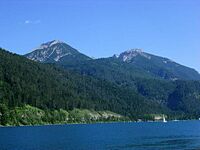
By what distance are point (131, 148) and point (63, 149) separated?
1965 cm

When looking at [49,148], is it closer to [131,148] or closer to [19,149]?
[19,149]

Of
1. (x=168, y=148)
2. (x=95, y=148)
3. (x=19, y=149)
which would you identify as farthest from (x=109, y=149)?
(x=19, y=149)

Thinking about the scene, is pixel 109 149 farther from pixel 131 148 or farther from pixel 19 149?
pixel 19 149

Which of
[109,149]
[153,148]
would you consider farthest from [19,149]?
[153,148]

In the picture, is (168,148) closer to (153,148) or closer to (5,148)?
(153,148)

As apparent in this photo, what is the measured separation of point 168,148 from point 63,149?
97.5 feet

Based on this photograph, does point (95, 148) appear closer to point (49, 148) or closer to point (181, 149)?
point (49, 148)

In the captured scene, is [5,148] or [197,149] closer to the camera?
[197,149]

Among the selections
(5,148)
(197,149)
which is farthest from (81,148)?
(197,149)

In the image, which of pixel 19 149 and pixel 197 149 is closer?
pixel 197 149

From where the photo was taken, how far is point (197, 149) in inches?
4776

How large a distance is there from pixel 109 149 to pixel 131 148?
24.3ft

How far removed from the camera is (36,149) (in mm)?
127250

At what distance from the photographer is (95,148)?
431 ft
